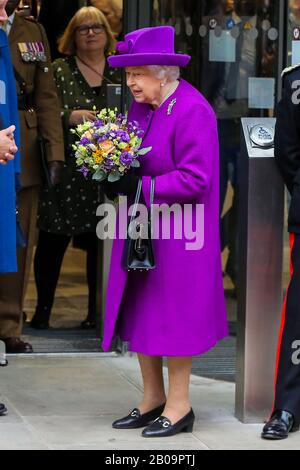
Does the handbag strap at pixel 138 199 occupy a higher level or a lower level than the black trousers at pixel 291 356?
higher

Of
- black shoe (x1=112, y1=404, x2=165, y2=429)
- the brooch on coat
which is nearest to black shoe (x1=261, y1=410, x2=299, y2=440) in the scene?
black shoe (x1=112, y1=404, x2=165, y2=429)

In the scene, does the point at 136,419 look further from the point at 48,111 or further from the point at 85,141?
the point at 48,111

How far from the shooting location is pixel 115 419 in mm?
5789

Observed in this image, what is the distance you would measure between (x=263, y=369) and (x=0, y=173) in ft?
5.08

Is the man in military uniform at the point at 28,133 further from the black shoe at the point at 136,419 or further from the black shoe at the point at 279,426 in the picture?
the black shoe at the point at 279,426

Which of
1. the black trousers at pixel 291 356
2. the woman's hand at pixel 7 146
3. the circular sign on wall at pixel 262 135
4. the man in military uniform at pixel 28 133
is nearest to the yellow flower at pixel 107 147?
the woman's hand at pixel 7 146

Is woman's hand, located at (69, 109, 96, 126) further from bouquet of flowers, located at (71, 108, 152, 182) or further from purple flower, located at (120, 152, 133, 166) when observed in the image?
purple flower, located at (120, 152, 133, 166)

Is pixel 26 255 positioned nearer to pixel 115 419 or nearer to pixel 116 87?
pixel 116 87

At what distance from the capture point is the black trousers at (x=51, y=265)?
26.0 ft

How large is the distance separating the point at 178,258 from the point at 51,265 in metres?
2.65

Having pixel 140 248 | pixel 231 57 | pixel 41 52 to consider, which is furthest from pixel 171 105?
pixel 231 57

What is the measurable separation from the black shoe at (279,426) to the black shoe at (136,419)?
21.0 inches

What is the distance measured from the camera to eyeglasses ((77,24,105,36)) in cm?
767

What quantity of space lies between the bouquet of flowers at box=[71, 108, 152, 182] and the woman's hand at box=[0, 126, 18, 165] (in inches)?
14.1
